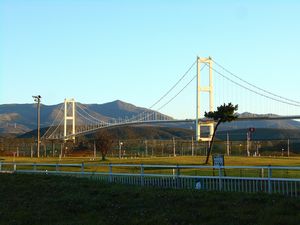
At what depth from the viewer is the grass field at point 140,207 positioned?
1035cm

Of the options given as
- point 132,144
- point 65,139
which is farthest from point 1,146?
point 132,144

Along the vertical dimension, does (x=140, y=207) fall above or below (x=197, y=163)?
below

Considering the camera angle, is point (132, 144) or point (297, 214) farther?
point (132, 144)

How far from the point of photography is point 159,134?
505ft

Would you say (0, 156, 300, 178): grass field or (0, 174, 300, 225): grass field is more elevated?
(0, 156, 300, 178): grass field

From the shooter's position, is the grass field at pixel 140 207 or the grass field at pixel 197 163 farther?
the grass field at pixel 197 163

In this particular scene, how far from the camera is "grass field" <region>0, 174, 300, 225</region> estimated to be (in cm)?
1035

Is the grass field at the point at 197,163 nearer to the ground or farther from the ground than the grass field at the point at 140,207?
farther from the ground

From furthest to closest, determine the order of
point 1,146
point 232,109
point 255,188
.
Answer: point 1,146 → point 232,109 → point 255,188

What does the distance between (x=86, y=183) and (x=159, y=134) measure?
137m

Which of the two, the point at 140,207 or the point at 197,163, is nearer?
the point at 140,207

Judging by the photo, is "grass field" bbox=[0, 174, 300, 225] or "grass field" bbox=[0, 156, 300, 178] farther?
"grass field" bbox=[0, 156, 300, 178]

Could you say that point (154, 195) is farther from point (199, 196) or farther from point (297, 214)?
point (297, 214)

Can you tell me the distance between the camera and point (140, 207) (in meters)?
12.0
